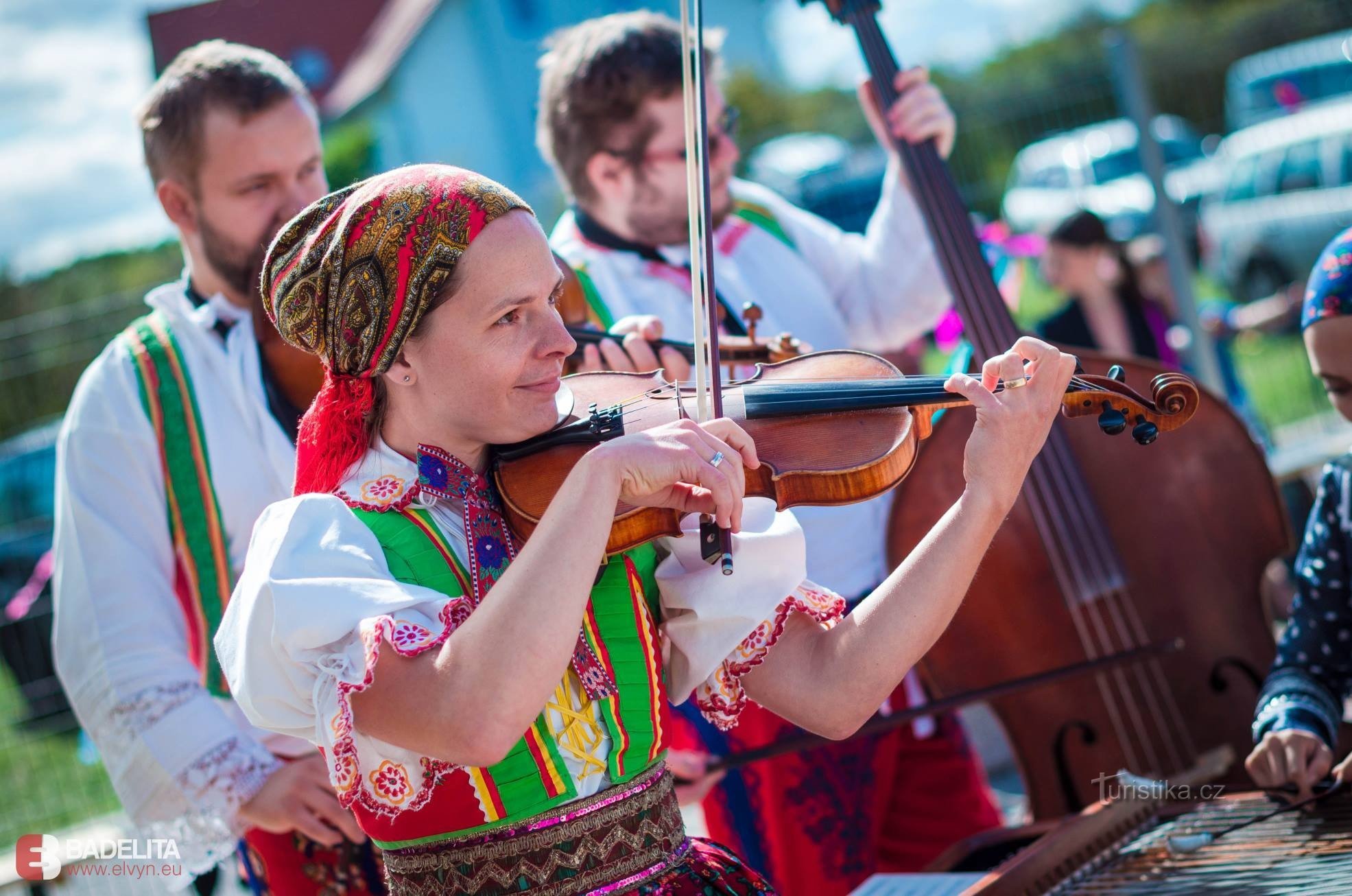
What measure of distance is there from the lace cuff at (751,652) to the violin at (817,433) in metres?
0.16

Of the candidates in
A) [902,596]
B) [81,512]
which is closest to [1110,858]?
[902,596]

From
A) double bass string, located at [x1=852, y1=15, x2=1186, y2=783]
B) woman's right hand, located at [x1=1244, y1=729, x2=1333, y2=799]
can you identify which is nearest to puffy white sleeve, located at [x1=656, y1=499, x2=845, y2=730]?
woman's right hand, located at [x1=1244, y1=729, x2=1333, y2=799]

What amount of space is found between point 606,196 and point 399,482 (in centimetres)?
116

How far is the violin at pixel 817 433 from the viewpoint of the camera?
1564 mm

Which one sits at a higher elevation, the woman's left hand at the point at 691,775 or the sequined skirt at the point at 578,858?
the sequined skirt at the point at 578,858

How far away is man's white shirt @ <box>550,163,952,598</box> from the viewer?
2.49 m

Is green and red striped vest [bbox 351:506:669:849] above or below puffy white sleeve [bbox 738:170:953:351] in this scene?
below

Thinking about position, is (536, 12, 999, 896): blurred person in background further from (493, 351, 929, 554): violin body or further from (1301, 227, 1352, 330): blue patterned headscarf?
(1301, 227, 1352, 330): blue patterned headscarf

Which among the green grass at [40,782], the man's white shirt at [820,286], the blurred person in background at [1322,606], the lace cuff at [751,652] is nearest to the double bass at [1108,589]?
the man's white shirt at [820,286]

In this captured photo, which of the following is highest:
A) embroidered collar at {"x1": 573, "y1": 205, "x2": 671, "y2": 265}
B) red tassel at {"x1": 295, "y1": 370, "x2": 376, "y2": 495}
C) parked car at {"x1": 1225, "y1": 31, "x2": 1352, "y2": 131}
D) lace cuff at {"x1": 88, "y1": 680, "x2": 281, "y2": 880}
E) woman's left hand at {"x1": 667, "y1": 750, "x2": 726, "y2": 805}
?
parked car at {"x1": 1225, "y1": 31, "x2": 1352, "y2": 131}

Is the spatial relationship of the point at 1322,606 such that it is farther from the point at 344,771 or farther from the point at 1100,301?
the point at 1100,301

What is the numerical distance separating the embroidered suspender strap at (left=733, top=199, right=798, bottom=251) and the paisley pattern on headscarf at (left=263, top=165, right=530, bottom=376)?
3.95 feet

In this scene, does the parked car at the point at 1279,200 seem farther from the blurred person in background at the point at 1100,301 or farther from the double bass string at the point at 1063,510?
the double bass string at the point at 1063,510

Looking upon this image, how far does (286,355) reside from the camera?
7.43ft
